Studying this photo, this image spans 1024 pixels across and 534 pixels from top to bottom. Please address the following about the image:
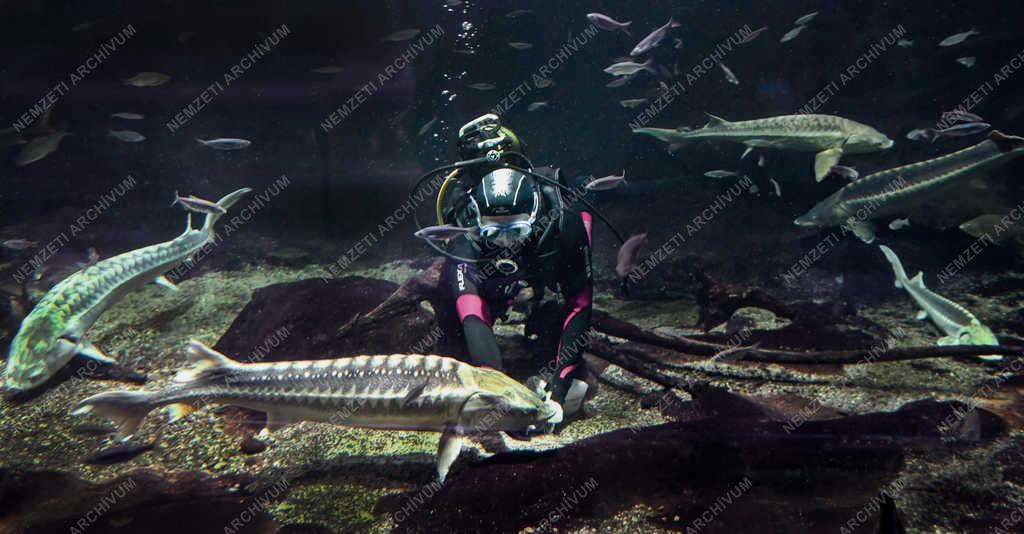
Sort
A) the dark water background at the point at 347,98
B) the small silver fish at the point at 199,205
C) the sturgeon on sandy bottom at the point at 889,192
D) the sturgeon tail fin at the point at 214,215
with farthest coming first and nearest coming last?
the dark water background at the point at 347,98
the sturgeon on sandy bottom at the point at 889,192
the sturgeon tail fin at the point at 214,215
the small silver fish at the point at 199,205

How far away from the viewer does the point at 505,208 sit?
3541 mm

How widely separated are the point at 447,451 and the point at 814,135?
22.9 feet

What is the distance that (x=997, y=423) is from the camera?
3.00m

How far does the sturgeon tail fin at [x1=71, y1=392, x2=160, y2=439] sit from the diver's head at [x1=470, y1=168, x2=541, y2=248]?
2503 millimetres

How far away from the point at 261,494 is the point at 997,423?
16.0ft

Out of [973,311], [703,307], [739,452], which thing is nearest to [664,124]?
[973,311]

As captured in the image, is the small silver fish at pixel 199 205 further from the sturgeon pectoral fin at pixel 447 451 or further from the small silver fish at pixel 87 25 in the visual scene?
the small silver fish at pixel 87 25

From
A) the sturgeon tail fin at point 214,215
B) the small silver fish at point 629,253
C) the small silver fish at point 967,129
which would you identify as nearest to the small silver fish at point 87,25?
the sturgeon tail fin at point 214,215

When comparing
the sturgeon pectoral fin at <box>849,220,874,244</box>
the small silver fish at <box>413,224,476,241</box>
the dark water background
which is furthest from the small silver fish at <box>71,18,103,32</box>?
the sturgeon pectoral fin at <box>849,220,874,244</box>

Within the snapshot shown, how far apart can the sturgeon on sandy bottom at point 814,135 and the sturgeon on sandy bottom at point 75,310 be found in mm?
7942

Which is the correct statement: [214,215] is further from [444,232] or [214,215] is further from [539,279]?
[539,279]

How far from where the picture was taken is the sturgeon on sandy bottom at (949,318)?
4684 mm

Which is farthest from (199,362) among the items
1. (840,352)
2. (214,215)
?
(840,352)

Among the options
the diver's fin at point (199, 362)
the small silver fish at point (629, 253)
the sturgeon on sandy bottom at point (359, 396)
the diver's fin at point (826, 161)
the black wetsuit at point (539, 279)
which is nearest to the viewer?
the sturgeon on sandy bottom at point (359, 396)
